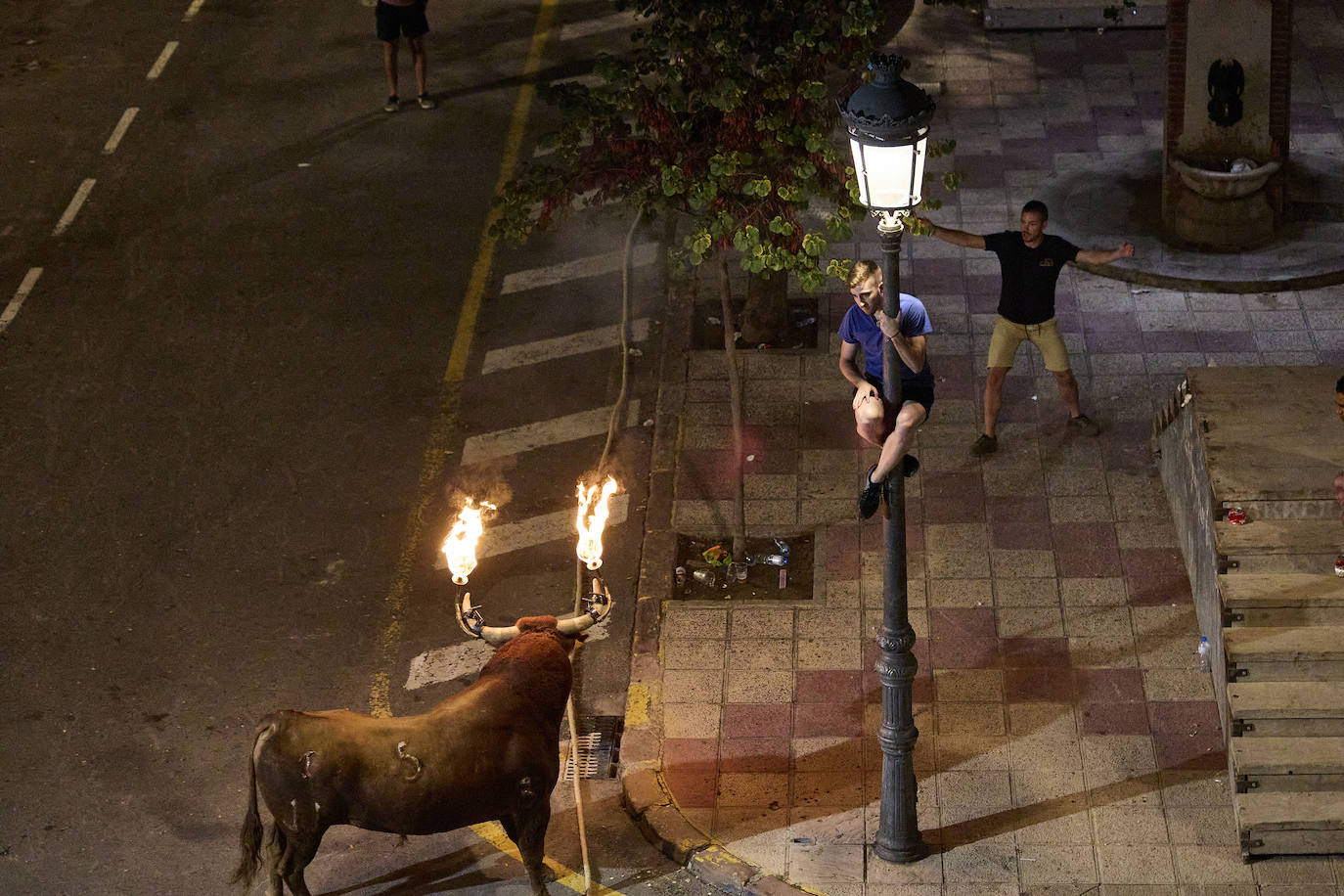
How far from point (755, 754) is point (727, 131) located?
3.87 m

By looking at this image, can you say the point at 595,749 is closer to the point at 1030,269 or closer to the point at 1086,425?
the point at 1030,269

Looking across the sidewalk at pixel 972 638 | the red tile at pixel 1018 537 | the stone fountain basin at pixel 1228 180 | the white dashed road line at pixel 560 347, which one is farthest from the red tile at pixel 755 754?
the stone fountain basin at pixel 1228 180

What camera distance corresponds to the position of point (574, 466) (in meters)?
13.9

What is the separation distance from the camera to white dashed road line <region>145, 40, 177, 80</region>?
21156 millimetres

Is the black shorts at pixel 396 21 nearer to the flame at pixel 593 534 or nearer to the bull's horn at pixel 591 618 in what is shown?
the flame at pixel 593 534

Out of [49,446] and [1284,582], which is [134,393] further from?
[1284,582]

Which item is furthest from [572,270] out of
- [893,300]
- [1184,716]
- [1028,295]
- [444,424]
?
[893,300]

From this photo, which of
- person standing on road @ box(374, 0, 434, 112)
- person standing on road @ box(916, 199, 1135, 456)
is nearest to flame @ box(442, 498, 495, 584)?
person standing on road @ box(916, 199, 1135, 456)

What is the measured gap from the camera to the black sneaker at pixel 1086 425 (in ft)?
44.0

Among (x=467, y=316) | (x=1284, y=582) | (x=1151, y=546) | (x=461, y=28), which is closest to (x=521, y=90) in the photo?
(x=461, y=28)

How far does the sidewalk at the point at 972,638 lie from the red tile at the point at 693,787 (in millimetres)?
20

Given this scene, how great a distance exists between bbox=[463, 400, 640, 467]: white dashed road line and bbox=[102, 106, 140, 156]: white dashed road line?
7509mm

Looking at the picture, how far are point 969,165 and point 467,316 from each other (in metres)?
5.43

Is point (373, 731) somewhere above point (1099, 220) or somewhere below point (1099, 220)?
above
